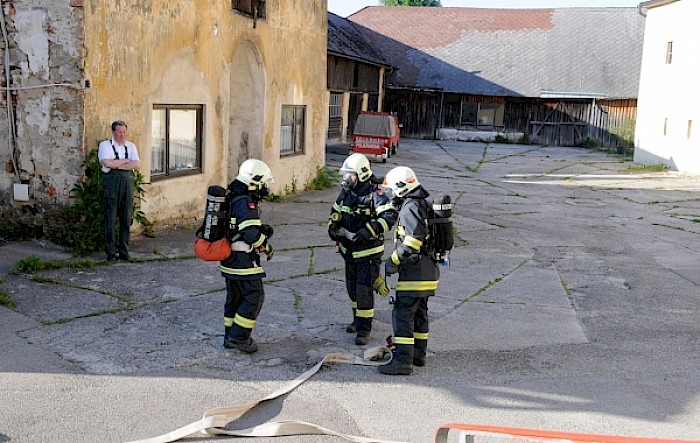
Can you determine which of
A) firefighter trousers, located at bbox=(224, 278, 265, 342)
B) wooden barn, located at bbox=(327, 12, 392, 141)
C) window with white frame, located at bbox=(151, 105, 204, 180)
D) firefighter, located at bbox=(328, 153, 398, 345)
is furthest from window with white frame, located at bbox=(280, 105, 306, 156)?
wooden barn, located at bbox=(327, 12, 392, 141)

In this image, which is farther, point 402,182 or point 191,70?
point 191,70

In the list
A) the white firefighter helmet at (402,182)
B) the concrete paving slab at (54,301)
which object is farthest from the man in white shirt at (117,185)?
the white firefighter helmet at (402,182)

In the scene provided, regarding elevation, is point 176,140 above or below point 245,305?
above

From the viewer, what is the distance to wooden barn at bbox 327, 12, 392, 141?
31.9 metres

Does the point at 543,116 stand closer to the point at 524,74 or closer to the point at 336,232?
the point at 524,74

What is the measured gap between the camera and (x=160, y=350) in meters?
7.23

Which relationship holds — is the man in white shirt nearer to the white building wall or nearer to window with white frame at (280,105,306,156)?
window with white frame at (280,105,306,156)

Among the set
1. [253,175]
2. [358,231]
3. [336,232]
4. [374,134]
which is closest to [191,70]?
[336,232]

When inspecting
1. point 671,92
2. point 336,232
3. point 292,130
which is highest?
point 671,92

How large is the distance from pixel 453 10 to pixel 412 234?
1712 inches

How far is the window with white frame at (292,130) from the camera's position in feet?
57.6

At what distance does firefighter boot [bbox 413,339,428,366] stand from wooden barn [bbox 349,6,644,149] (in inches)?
1381

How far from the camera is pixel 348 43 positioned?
113 feet

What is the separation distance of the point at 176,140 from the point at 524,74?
3268cm
